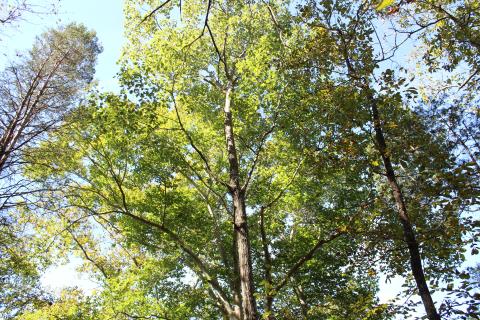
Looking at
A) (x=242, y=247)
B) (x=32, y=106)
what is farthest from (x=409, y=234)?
(x=32, y=106)

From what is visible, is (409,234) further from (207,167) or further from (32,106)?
(32,106)

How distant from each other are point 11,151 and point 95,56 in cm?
670

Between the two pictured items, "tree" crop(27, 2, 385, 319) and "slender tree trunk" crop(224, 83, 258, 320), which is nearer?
"slender tree trunk" crop(224, 83, 258, 320)

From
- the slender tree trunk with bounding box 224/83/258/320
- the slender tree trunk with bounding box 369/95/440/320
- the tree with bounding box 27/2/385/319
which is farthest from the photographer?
the tree with bounding box 27/2/385/319

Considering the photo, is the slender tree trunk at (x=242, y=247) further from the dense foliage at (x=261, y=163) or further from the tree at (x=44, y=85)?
the tree at (x=44, y=85)

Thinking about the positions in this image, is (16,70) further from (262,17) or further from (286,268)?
(286,268)

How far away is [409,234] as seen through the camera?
6.02m

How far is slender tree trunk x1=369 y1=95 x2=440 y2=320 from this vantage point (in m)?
5.49

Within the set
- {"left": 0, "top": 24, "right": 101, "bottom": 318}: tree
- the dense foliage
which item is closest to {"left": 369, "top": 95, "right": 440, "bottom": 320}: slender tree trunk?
the dense foliage

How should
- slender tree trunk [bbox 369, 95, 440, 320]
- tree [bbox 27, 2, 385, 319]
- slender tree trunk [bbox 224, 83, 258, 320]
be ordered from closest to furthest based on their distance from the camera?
slender tree trunk [bbox 369, 95, 440, 320] → slender tree trunk [bbox 224, 83, 258, 320] → tree [bbox 27, 2, 385, 319]

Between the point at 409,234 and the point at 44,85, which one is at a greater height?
the point at 44,85

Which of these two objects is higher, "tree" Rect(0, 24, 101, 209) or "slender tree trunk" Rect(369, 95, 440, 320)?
"tree" Rect(0, 24, 101, 209)

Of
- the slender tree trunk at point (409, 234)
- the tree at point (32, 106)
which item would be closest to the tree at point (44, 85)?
the tree at point (32, 106)

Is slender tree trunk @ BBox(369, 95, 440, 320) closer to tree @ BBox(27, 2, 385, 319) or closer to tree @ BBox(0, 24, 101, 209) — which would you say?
tree @ BBox(27, 2, 385, 319)
